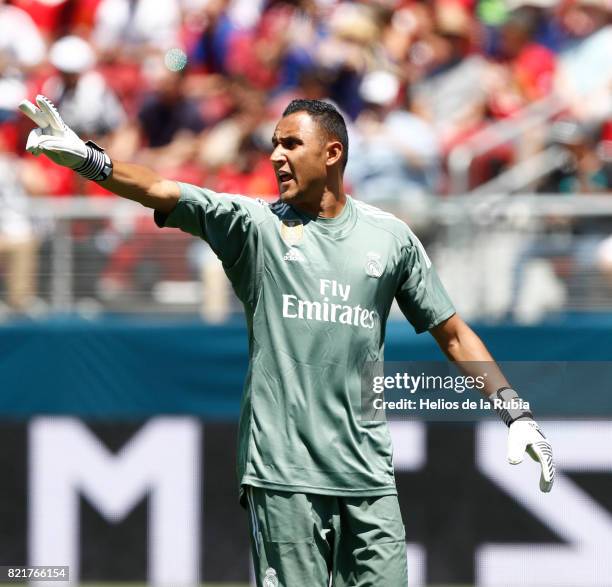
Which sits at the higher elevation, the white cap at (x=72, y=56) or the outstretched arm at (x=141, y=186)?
the white cap at (x=72, y=56)

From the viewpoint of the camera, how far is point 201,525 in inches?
297

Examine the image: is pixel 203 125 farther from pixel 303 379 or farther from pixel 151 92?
pixel 303 379

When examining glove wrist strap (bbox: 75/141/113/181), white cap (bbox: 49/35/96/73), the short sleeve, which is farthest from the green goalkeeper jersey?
white cap (bbox: 49/35/96/73)

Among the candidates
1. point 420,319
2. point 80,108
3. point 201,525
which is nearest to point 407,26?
point 80,108

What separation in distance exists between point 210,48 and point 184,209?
7.39 m

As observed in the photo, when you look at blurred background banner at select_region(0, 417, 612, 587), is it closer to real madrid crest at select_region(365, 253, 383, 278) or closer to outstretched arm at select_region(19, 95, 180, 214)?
real madrid crest at select_region(365, 253, 383, 278)

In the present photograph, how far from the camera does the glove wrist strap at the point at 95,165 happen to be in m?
4.11

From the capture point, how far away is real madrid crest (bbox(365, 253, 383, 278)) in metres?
4.60

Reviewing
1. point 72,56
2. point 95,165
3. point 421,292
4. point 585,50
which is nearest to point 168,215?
point 95,165

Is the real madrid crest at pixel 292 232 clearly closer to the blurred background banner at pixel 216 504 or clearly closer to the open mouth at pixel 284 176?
the open mouth at pixel 284 176

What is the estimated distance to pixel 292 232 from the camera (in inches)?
180

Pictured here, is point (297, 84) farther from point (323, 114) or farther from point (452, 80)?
point (323, 114)

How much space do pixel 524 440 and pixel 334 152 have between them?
1245mm

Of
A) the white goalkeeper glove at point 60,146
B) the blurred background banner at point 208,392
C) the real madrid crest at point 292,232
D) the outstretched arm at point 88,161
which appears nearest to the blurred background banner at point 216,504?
the blurred background banner at point 208,392
